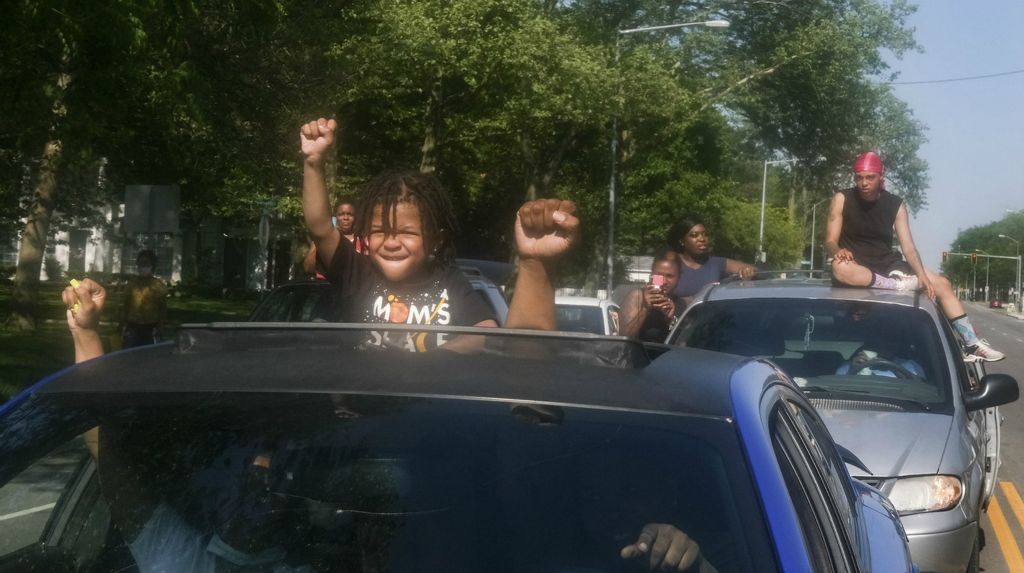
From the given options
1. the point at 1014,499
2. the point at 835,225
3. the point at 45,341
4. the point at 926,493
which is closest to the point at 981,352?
the point at 835,225

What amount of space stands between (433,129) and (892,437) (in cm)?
3011

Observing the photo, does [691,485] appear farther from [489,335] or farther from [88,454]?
[88,454]

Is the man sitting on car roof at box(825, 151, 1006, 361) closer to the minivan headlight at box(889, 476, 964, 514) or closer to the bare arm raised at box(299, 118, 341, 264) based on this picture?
the minivan headlight at box(889, 476, 964, 514)

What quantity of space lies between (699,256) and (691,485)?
7.17m

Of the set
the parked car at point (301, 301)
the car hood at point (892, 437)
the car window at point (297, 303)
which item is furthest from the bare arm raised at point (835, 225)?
the car window at point (297, 303)

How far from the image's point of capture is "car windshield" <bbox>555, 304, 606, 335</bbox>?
14148 millimetres

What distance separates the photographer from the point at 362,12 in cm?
2011

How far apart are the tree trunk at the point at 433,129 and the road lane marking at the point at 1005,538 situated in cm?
2561

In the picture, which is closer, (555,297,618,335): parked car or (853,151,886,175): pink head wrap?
(853,151,886,175): pink head wrap

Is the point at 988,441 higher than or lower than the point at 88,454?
lower

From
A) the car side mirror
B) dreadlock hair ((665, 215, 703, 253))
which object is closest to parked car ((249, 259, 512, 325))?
dreadlock hair ((665, 215, 703, 253))

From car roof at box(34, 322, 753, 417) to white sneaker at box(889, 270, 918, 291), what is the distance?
5.03 meters

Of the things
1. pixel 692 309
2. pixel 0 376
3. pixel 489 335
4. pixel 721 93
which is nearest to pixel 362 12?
pixel 0 376

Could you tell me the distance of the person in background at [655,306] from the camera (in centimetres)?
773
